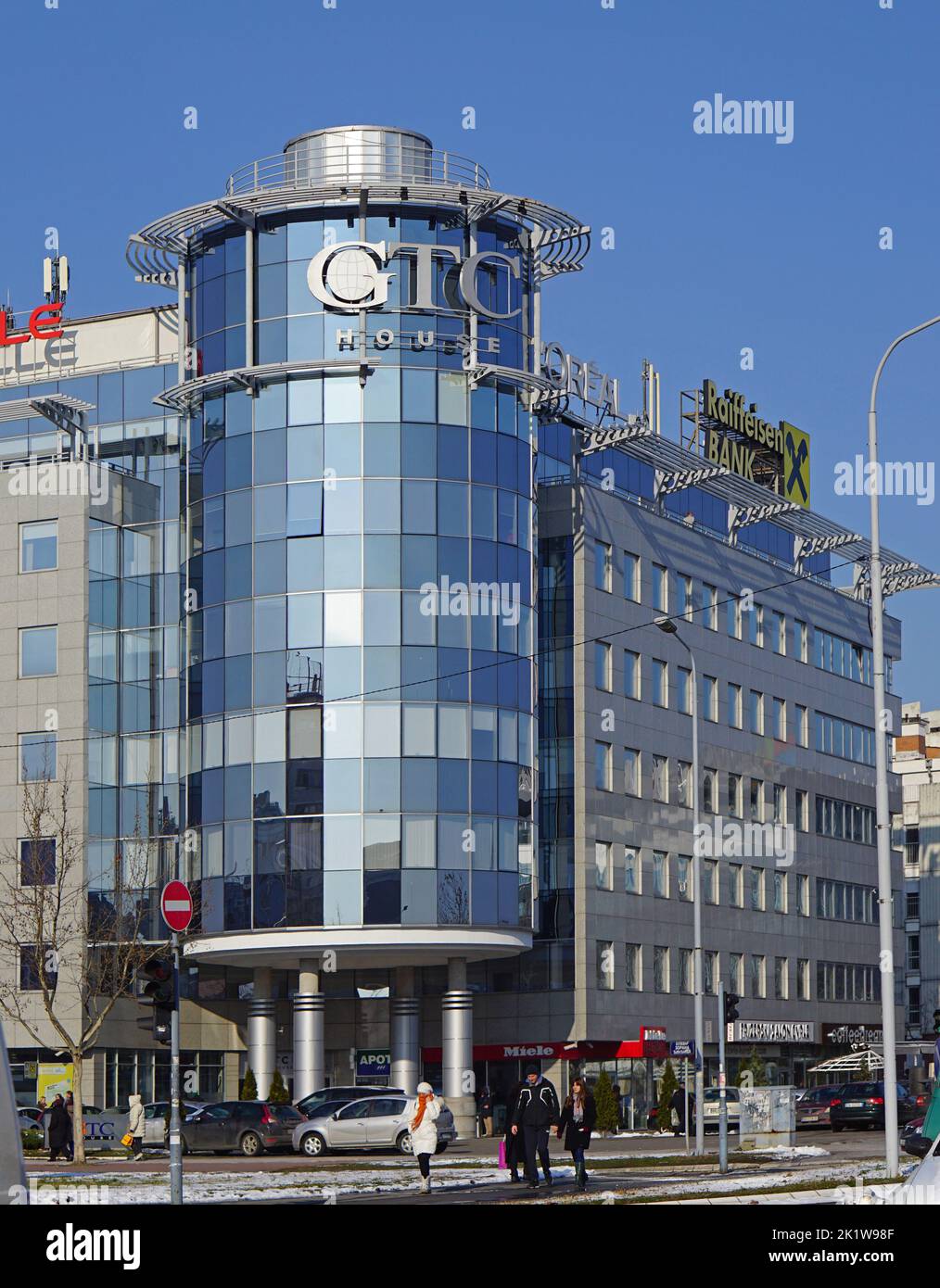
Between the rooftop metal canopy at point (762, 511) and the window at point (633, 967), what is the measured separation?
16182mm

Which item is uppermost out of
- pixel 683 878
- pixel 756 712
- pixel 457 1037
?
pixel 756 712

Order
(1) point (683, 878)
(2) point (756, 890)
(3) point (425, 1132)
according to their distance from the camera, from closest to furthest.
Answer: (3) point (425, 1132), (1) point (683, 878), (2) point (756, 890)

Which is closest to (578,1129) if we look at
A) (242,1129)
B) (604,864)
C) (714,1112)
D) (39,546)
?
(242,1129)

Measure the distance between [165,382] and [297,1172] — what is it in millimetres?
37007

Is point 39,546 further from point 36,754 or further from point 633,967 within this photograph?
point 633,967

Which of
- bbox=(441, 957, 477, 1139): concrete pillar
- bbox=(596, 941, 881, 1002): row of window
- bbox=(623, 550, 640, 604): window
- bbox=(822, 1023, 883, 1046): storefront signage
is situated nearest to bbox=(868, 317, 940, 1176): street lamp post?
bbox=(441, 957, 477, 1139): concrete pillar

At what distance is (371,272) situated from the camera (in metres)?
61.7

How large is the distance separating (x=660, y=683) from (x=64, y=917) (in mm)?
23383

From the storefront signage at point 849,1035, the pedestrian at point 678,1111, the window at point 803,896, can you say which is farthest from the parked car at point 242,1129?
the storefront signage at point 849,1035

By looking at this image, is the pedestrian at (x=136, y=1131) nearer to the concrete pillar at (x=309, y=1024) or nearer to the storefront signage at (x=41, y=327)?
the concrete pillar at (x=309, y=1024)

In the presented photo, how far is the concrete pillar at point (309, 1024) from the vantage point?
6138cm

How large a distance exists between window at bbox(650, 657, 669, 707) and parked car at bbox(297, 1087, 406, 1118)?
88.4 ft
